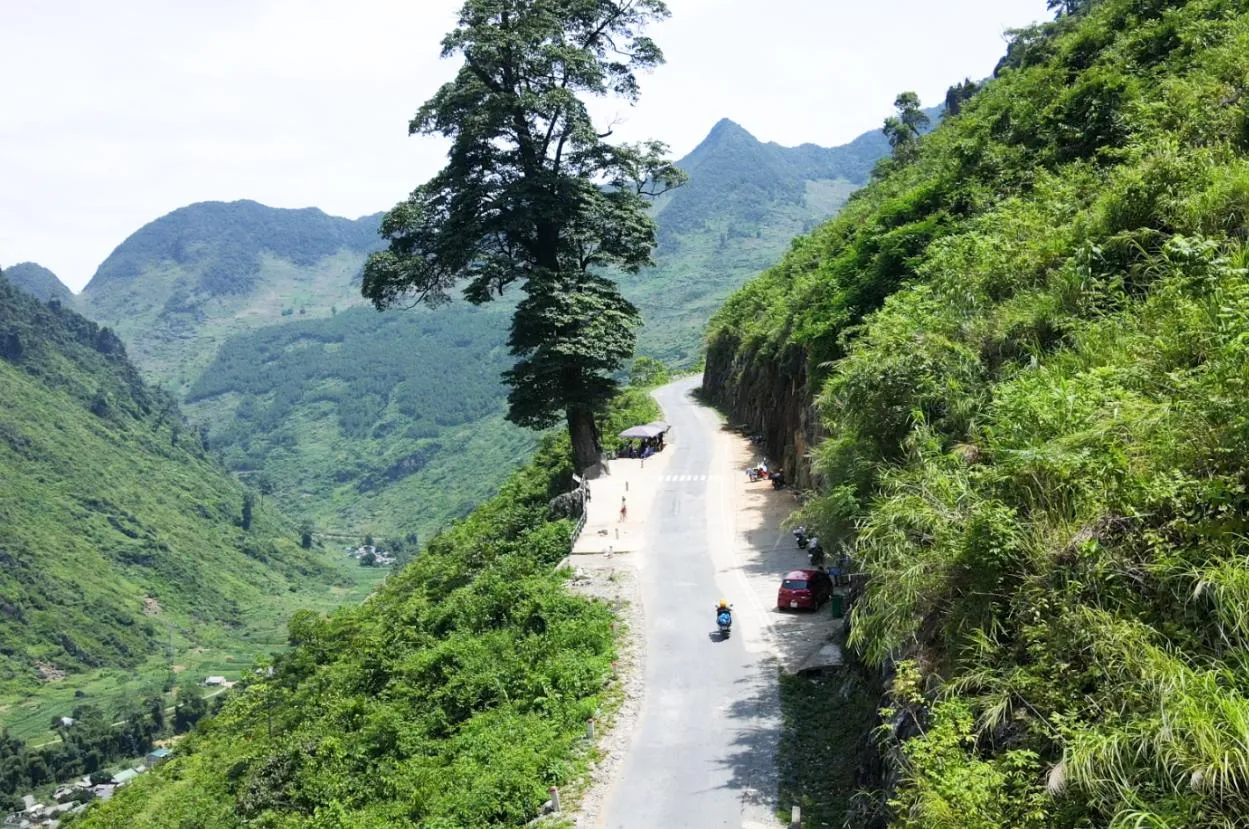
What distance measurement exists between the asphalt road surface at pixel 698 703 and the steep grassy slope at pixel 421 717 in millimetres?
1247

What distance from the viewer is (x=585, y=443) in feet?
114

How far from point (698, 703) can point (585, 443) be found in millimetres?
18923

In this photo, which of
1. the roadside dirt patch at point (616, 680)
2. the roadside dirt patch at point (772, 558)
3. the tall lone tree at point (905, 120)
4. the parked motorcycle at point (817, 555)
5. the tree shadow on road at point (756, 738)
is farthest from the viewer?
the tall lone tree at point (905, 120)

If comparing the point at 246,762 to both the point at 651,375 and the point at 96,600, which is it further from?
the point at 96,600

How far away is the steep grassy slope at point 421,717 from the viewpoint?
567 inches

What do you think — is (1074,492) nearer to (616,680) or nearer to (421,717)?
(616,680)

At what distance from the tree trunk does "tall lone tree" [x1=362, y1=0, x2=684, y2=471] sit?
3.15ft

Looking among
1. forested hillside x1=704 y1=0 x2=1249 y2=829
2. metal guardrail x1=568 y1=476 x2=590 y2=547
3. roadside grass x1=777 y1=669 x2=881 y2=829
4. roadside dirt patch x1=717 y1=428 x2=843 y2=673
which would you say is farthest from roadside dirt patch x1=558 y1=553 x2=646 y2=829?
forested hillside x1=704 y1=0 x2=1249 y2=829

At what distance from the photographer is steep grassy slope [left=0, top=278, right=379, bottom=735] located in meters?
124

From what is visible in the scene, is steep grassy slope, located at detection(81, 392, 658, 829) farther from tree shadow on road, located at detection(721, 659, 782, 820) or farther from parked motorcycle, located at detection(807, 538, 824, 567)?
parked motorcycle, located at detection(807, 538, 824, 567)

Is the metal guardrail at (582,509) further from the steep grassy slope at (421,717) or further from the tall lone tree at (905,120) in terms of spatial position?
the tall lone tree at (905,120)

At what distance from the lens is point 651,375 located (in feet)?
280

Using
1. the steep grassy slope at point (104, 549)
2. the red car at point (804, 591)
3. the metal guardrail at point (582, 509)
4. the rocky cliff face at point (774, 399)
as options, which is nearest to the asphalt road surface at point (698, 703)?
the red car at point (804, 591)

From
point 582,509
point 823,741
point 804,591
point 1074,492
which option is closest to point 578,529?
point 582,509
